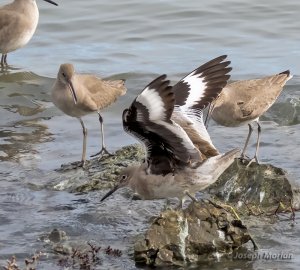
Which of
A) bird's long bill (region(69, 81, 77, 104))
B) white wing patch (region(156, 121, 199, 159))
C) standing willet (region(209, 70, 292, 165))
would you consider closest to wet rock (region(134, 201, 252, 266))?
white wing patch (region(156, 121, 199, 159))

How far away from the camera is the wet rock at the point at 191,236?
21.5ft

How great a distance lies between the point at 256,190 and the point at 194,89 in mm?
1287

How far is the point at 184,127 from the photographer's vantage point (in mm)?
7160

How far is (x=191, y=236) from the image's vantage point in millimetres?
6695

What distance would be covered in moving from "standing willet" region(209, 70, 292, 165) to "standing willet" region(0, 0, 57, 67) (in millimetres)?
4773

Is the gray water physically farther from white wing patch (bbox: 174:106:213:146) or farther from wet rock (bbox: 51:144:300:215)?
white wing patch (bbox: 174:106:213:146)

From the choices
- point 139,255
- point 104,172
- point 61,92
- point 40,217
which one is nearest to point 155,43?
point 61,92

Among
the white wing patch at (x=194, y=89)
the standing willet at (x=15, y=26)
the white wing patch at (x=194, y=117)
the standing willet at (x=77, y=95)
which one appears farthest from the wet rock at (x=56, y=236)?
the standing willet at (x=15, y=26)

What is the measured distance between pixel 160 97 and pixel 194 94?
4.42 ft

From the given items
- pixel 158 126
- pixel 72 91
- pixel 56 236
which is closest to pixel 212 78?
pixel 158 126

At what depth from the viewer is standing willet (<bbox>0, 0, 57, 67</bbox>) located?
13172mm

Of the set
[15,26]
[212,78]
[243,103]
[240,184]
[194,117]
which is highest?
[212,78]

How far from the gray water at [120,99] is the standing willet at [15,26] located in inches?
15.3

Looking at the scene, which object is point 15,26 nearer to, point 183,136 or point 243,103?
point 243,103
